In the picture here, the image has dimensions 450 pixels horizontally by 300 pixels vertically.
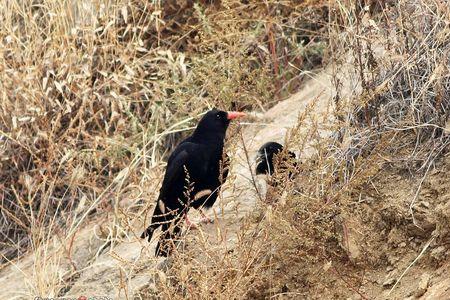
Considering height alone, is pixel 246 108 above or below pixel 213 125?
below

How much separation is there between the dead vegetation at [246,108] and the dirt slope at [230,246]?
2 centimetres

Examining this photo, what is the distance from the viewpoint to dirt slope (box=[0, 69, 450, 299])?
6109mm

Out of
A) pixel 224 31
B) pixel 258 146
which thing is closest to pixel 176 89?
pixel 224 31

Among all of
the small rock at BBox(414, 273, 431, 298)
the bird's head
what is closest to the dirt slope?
the small rock at BBox(414, 273, 431, 298)

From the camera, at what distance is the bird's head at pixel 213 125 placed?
746cm

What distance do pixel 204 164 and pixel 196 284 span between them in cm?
115

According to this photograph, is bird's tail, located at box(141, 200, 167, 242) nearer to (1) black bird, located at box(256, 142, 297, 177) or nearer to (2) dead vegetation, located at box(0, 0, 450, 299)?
(2) dead vegetation, located at box(0, 0, 450, 299)

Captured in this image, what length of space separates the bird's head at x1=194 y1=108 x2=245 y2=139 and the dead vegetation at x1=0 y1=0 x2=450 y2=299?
324 mm

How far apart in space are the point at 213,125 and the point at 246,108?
170 cm

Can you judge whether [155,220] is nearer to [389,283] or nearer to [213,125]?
[213,125]

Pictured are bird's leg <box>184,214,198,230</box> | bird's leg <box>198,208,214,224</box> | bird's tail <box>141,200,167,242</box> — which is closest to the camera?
bird's leg <box>184,214,198,230</box>

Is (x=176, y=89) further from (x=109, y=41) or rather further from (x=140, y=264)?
(x=140, y=264)

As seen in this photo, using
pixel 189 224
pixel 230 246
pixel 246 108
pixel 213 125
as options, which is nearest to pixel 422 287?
pixel 230 246

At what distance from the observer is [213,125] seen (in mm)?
7488
